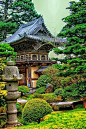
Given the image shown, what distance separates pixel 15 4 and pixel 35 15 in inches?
160

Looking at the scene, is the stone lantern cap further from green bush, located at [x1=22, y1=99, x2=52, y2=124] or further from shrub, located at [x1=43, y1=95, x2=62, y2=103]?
shrub, located at [x1=43, y1=95, x2=62, y2=103]

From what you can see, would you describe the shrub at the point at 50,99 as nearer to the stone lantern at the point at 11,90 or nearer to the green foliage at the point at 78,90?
the green foliage at the point at 78,90

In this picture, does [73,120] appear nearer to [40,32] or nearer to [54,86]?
[54,86]

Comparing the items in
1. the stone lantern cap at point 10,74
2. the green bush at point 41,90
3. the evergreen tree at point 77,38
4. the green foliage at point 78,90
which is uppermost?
the evergreen tree at point 77,38

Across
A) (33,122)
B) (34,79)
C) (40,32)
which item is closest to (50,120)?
(33,122)

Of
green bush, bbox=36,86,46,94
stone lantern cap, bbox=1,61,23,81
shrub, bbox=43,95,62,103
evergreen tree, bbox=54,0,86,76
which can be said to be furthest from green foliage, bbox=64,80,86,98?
green bush, bbox=36,86,46,94

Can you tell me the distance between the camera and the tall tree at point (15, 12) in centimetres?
2948

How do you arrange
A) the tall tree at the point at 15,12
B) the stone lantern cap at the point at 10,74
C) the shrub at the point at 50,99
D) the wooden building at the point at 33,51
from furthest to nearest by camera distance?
the tall tree at the point at 15,12, the wooden building at the point at 33,51, the shrub at the point at 50,99, the stone lantern cap at the point at 10,74

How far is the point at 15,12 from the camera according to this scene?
3097 centimetres

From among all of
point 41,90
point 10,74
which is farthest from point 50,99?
point 10,74

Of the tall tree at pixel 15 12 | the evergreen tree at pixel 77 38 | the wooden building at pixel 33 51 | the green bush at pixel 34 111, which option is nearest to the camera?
the green bush at pixel 34 111

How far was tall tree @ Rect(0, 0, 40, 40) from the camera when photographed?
1161 inches

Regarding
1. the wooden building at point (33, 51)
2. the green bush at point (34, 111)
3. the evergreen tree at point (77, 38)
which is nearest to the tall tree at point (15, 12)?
the wooden building at point (33, 51)

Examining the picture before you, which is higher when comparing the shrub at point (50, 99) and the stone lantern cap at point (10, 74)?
the stone lantern cap at point (10, 74)
